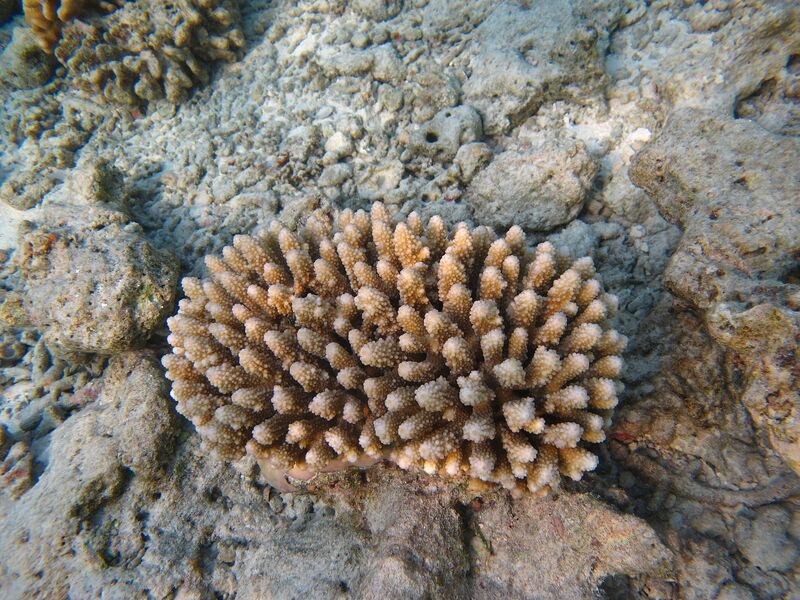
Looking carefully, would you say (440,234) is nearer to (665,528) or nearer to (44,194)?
(665,528)

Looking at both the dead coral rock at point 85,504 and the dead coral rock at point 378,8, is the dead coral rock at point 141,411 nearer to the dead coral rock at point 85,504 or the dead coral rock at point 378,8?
the dead coral rock at point 85,504

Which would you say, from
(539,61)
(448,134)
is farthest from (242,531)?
(539,61)

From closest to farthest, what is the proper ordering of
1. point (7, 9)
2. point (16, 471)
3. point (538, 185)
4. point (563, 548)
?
point (563, 548)
point (16, 471)
point (538, 185)
point (7, 9)

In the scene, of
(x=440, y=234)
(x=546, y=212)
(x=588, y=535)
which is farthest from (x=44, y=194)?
(x=588, y=535)

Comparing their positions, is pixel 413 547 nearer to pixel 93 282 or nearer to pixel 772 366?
pixel 772 366

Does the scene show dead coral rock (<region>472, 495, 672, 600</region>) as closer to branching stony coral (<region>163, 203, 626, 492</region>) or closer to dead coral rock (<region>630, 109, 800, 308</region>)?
branching stony coral (<region>163, 203, 626, 492</region>)
